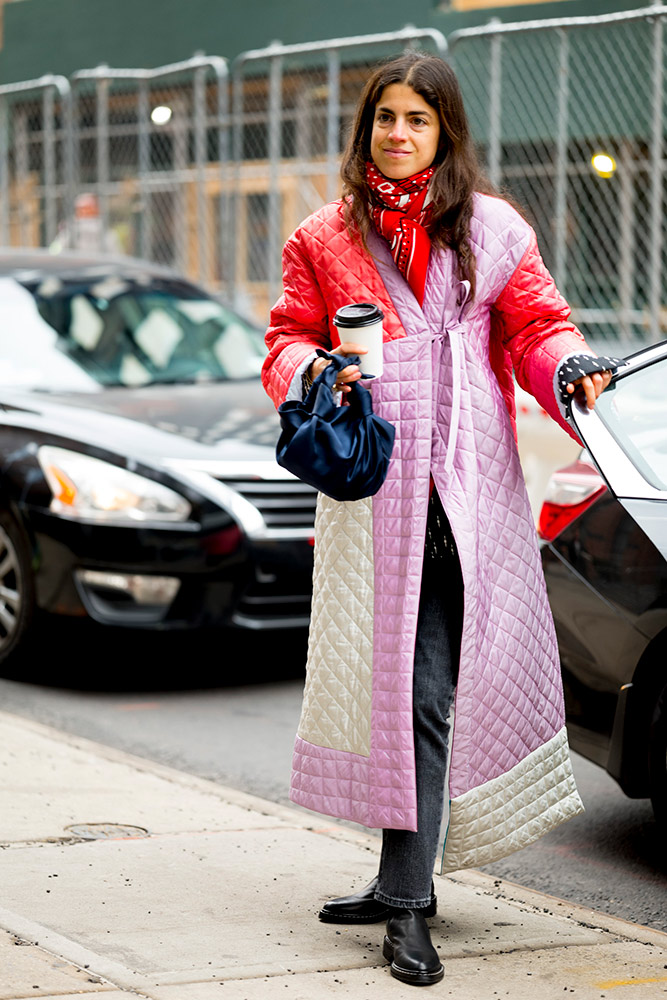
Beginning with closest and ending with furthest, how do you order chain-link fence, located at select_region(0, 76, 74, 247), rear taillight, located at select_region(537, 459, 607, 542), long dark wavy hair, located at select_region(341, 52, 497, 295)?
long dark wavy hair, located at select_region(341, 52, 497, 295) → rear taillight, located at select_region(537, 459, 607, 542) → chain-link fence, located at select_region(0, 76, 74, 247)

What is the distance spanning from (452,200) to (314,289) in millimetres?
371

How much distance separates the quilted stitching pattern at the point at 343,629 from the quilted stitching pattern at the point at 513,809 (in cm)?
27

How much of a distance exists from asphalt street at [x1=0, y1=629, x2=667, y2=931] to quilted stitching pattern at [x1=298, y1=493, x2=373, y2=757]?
2.31ft

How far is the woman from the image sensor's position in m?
3.41

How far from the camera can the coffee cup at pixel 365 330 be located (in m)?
3.20

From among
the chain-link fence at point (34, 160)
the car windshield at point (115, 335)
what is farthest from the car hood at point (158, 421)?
the chain-link fence at point (34, 160)

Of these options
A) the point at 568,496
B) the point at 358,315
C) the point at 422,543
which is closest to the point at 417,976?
the point at 422,543

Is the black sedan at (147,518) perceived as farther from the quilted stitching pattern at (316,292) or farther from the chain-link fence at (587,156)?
the chain-link fence at (587,156)

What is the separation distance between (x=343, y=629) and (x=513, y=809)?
56cm

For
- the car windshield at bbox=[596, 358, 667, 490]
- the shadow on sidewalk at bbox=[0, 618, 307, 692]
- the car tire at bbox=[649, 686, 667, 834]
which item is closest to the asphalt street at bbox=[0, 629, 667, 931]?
the shadow on sidewalk at bbox=[0, 618, 307, 692]

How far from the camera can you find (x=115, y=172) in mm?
14000

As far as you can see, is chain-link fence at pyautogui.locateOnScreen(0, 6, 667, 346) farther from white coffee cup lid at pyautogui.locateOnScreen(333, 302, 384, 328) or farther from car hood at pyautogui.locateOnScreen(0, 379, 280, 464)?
white coffee cup lid at pyautogui.locateOnScreen(333, 302, 384, 328)

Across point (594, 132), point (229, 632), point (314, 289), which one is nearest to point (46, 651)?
point (229, 632)

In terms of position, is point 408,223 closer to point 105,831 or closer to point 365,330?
point 365,330
